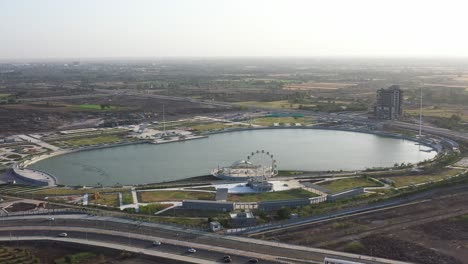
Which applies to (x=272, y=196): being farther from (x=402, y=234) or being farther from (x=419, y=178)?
(x=419, y=178)

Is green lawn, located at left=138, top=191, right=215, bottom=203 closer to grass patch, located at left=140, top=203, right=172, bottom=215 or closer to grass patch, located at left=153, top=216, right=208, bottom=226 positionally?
grass patch, located at left=140, top=203, right=172, bottom=215

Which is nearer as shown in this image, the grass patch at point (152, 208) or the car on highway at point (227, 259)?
the car on highway at point (227, 259)

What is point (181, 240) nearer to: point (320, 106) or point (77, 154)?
point (77, 154)

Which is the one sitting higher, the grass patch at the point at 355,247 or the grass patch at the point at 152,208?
the grass patch at the point at 355,247

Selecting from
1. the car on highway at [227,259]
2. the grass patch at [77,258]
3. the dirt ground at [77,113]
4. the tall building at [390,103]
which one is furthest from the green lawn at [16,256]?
the tall building at [390,103]

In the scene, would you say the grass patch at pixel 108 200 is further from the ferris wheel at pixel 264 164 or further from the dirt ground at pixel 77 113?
the dirt ground at pixel 77 113

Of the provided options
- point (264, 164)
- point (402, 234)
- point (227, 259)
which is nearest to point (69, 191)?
point (264, 164)
